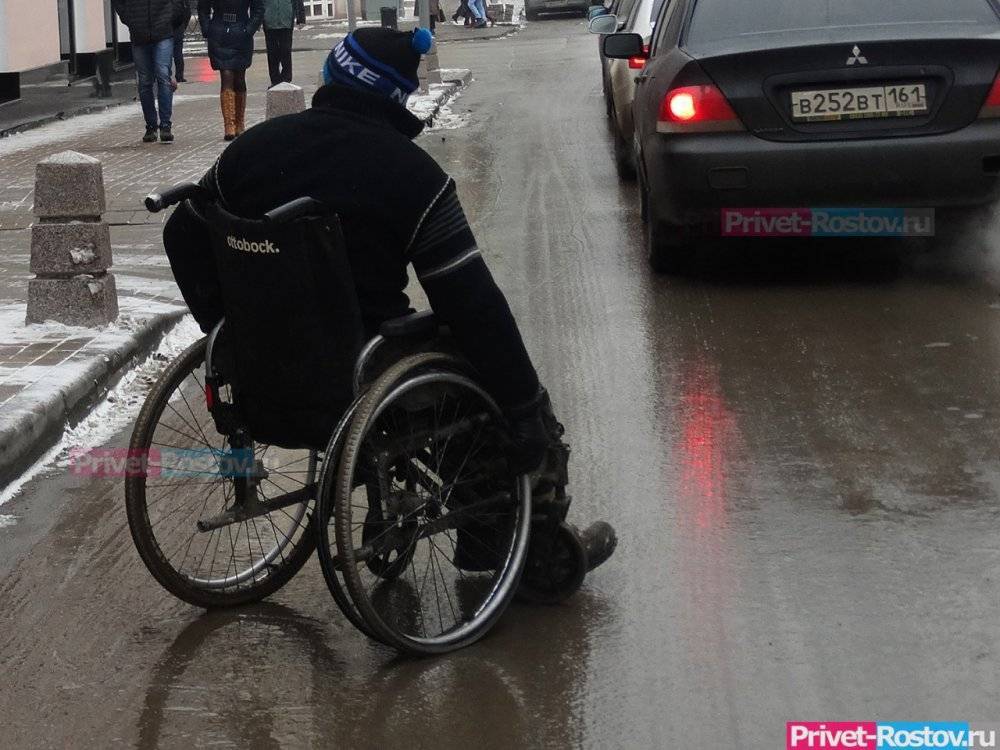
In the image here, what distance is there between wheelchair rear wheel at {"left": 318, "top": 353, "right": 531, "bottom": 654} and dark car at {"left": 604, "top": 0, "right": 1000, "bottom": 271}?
3991 mm

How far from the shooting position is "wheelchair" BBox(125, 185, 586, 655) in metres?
3.96

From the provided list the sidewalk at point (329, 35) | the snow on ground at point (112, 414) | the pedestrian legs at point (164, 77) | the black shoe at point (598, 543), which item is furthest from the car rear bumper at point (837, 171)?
the sidewalk at point (329, 35)

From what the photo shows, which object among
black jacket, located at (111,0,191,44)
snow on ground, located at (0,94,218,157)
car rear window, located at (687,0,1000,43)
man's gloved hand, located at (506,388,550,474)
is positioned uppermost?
car rear window, located at (687,0,1000,43)

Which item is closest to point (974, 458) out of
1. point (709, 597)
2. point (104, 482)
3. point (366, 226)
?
point (709, 597)

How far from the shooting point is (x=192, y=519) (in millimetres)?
5121

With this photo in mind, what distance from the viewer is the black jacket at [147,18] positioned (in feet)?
52.6

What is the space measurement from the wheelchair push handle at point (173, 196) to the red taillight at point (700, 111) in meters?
4.27

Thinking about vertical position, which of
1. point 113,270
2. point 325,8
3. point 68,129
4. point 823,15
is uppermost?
point 823,15

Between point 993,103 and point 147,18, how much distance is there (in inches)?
397

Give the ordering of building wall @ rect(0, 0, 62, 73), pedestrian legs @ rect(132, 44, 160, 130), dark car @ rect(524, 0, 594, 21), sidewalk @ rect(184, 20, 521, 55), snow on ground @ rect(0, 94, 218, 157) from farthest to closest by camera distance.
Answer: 1. dark car @ rect(524, 0, 594, 21)
2. sidewalk @ rect(184, 20, 521, 55)
3. building wall @ rect(0, 0, 62, 73)
4. snow on ground @ rect(0, 94, 218, 157)
5. pedestrian legs @ rect(132, 44, 160, 130)
